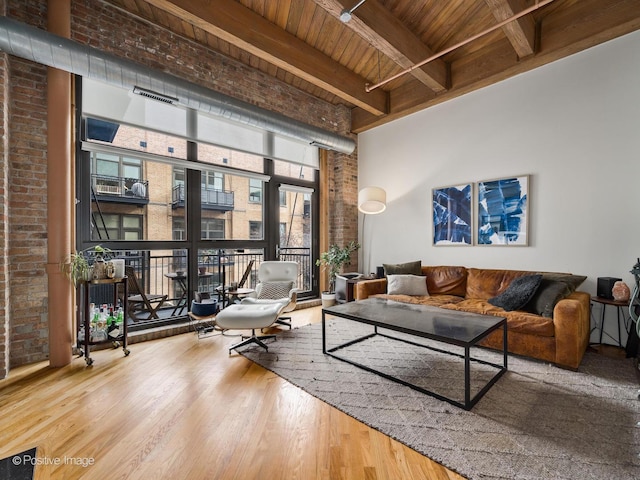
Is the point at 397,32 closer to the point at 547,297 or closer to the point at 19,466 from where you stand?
the point at 547,297

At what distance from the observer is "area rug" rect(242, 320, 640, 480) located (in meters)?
1.52

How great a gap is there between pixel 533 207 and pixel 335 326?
9.72 ft

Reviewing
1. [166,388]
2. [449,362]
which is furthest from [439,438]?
[166,388]

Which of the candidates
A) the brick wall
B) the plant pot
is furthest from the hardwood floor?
the plant pot

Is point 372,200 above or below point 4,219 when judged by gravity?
above

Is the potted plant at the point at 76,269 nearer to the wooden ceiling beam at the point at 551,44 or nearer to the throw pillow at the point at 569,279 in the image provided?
the throw pillow at the point at 569,279

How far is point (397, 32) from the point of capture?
10.6 ft

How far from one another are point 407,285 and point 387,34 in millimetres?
3070

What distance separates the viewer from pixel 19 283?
8.63 ft

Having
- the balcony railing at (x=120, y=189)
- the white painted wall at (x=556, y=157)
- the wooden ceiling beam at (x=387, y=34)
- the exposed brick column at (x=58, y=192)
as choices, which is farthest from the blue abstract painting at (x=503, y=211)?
the exposed brick column at (x=58, y=192)

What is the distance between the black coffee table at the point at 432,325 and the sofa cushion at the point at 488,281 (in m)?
1.11

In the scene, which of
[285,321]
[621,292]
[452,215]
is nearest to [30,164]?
[285,321]

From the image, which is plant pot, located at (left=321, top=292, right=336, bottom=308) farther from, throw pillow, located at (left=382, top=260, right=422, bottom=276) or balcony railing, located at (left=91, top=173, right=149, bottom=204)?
balcony railing, located at (left=91, top=173, right=149, bottom=204)

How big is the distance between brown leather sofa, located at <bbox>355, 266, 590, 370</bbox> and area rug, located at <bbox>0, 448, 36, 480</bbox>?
3455 mm
